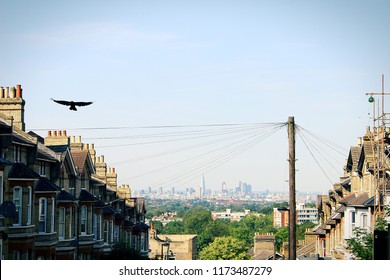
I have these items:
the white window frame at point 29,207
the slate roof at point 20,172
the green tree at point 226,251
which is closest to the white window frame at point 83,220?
the white window frame at point 29,207

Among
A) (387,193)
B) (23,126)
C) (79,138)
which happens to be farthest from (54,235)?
(387,193)

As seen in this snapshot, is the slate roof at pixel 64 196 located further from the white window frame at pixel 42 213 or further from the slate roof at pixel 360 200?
the slate roof at pixel 360 200

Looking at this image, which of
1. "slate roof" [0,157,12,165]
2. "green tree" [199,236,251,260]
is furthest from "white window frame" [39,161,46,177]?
"green tree" [199,236,251,260]

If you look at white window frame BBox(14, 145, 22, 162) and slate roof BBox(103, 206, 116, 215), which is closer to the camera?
white window frame BBox(14, 145, 22, 162)

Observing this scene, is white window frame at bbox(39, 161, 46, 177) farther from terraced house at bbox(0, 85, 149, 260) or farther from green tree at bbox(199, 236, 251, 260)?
green tree at bbox(199, 236, 251, 260)

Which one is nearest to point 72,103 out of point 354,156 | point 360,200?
point 360,200

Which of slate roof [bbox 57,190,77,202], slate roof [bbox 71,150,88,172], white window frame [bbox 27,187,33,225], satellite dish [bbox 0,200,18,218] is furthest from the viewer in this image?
slate roof [bbox 71,150,88,172]

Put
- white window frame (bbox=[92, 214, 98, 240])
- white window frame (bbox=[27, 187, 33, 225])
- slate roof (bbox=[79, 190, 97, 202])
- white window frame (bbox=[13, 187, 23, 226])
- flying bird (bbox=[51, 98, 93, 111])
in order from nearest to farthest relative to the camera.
Answer: flying bird (bbox=[51, 98, 93, 111]) → white window frame (bbox=[13, 187, 23, 226]) → white window frame (bbox=[27, 187, 33, 225]) → slate roof (bbox=[79, 190, 97, 202]) → white window frame (bbox=[92, 214, 98, 240])
